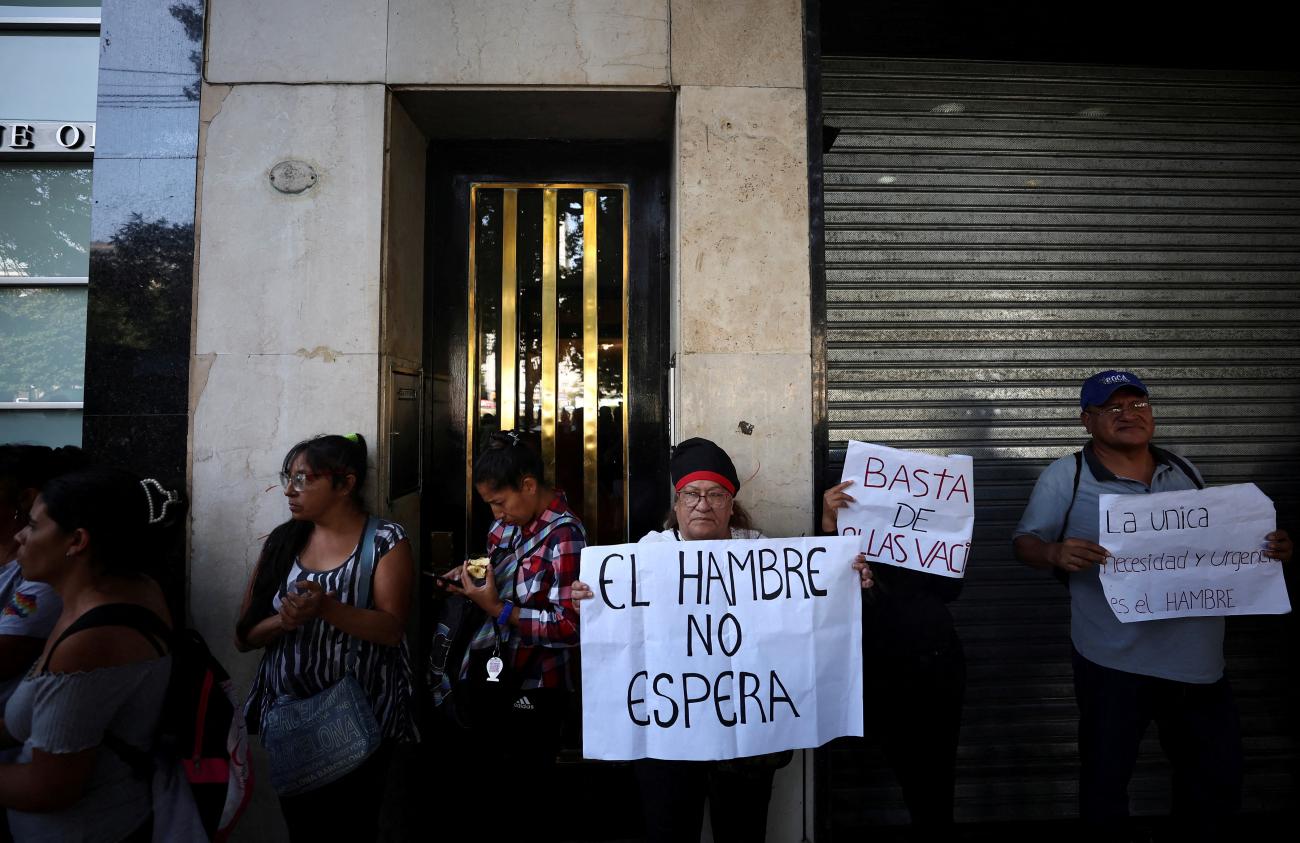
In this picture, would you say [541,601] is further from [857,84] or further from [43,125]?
[43,125]

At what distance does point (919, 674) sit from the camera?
271 cm

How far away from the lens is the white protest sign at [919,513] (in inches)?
101

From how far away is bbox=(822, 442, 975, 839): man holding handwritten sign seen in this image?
257 cm

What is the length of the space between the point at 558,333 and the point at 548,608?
1770mm

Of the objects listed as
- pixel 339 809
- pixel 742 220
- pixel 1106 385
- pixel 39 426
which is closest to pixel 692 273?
pixel 742 220

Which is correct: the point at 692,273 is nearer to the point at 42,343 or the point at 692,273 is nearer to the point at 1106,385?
the point at 1106,385

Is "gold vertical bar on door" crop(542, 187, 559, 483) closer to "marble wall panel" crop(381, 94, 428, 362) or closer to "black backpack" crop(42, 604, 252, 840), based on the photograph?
"marble wall panel" crop(381, 94, 428, 362)

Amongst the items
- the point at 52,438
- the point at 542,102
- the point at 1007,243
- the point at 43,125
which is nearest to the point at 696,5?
the point at 542,102

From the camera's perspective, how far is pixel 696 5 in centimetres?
341

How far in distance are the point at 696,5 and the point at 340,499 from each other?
9.93 ft

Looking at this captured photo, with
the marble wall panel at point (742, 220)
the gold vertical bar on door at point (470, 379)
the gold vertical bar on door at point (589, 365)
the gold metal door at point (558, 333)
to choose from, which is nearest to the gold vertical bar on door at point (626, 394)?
the gold metal door at point (558, 333)

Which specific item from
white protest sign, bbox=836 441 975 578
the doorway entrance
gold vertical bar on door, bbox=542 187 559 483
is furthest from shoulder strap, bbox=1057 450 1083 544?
gold vertical bar on door, bbox=542 187 559 483

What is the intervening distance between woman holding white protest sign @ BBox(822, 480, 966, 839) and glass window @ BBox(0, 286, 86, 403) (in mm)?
4734

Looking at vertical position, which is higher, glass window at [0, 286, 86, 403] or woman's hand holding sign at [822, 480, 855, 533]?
glass window at [0, 286, 86, 403]
